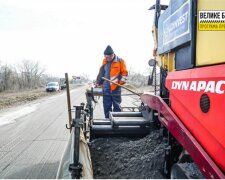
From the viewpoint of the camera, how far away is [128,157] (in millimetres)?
3951

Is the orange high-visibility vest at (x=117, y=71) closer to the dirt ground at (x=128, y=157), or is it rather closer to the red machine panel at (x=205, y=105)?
the dirt ground at (x=128, y=157)

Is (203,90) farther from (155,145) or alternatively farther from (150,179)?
(155,145)

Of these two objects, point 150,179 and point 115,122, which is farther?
point 115,122

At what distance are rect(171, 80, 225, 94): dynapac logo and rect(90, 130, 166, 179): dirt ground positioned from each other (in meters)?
0.96

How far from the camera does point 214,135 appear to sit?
229 cm

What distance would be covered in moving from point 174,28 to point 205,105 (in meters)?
1.16

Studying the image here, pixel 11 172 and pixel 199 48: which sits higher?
pixel 199 48

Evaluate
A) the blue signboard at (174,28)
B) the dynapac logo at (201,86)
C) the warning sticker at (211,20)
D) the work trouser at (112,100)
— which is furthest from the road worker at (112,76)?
the warning sticker at (211,20)

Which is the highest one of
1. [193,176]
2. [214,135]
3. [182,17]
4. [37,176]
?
[182,17]

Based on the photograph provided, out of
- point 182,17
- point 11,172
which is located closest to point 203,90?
point 182,17

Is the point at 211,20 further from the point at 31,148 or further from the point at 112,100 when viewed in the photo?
the point at 31,148

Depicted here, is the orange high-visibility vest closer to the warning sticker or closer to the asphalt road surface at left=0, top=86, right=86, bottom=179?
the asphalt road surface at left=0, top=86, right=86, bottom=179

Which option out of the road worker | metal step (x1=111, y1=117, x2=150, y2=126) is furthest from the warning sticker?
the road worker

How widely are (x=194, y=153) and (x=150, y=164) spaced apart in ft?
3.64
